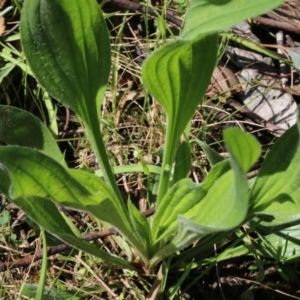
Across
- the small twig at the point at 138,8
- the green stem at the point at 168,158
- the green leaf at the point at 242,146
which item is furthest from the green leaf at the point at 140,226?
the small twig at the point at 138,8

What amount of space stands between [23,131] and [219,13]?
743 mm

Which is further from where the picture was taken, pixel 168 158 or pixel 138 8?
pixel 138 8

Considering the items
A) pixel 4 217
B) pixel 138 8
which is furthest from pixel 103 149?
pixel 138 8

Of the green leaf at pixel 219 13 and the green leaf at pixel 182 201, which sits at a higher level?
the green leaf at pixel 219 13

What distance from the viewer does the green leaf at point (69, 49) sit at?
1250mm

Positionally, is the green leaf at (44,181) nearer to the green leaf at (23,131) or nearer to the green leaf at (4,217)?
the green leaf at (23,131)

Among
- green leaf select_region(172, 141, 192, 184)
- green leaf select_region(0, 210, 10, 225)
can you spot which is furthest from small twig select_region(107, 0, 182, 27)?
green leaf select_region(0, 210, 10, 225)

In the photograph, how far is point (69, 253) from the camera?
1.65m

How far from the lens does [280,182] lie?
1261mm

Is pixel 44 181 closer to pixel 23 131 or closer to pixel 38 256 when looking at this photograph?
pixel 23 131

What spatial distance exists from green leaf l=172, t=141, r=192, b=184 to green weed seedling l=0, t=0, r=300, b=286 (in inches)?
4.3

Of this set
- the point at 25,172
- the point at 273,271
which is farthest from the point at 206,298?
the point at 25,172

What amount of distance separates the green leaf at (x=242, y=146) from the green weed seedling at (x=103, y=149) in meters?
0.14

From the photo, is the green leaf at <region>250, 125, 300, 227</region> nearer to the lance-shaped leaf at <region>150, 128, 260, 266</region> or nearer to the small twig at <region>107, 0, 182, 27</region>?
the lance-shaped leaf at <region>150, 128, 260, 266</region>
